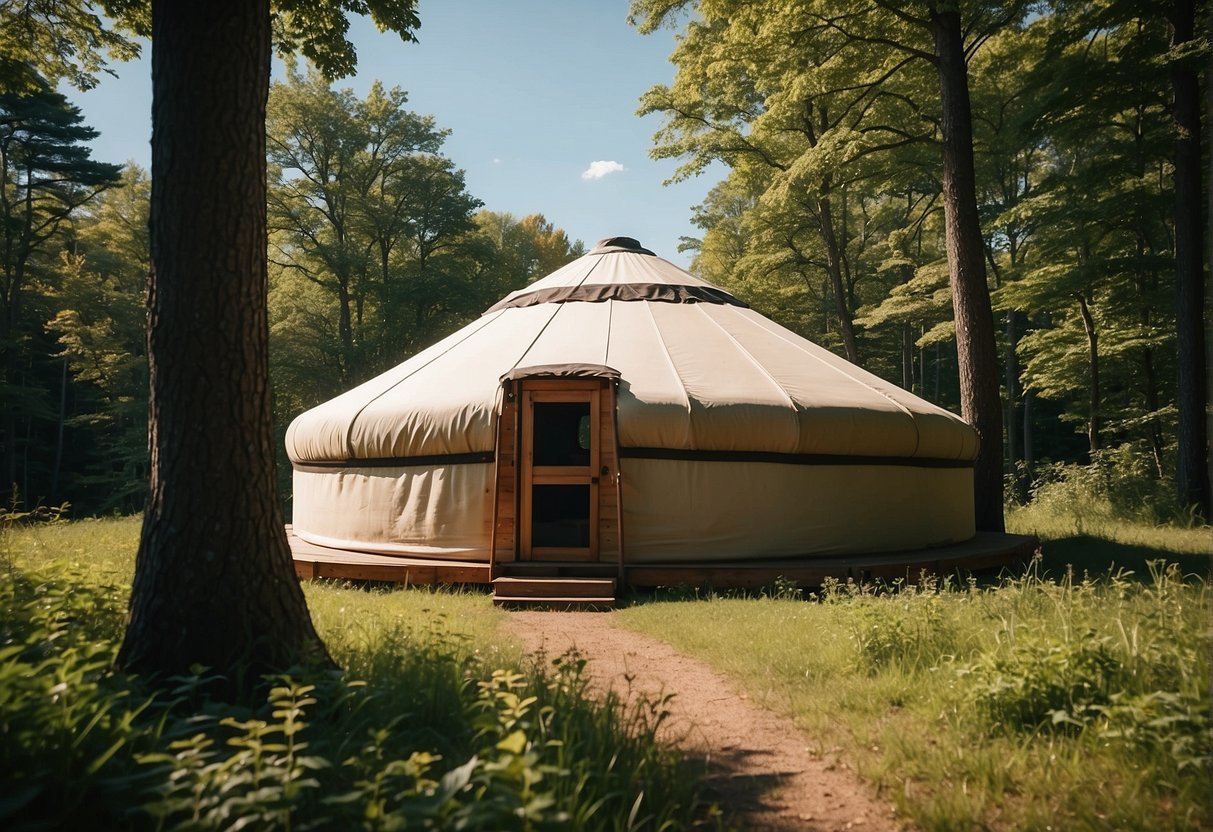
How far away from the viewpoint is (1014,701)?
224 cm

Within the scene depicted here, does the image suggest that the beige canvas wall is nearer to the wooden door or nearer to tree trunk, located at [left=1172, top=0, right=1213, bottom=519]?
the wooden door

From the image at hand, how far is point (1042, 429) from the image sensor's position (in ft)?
64.5

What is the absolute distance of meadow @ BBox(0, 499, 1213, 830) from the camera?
4.89 ft

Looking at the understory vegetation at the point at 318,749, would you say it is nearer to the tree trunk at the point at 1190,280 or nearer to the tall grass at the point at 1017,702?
the tall grass at the point at 1017,702

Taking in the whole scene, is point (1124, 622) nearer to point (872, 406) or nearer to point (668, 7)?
point (872, 406)

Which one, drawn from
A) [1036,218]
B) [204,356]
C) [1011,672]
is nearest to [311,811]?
[204,356]

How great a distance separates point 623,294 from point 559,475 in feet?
8.22

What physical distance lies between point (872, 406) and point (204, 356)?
4800mm

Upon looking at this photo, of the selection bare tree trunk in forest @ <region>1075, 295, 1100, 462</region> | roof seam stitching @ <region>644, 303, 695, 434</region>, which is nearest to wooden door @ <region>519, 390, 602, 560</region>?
roof seam stitching @ <region>644, 303, 695, 434</region>

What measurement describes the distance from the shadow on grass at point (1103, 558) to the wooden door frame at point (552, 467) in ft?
10.9

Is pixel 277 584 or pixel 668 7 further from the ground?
pixel 668 7

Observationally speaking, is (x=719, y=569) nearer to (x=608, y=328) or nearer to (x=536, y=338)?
(x=608, y=328)

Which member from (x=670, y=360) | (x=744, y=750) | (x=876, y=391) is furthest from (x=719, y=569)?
(x=744, y=750)

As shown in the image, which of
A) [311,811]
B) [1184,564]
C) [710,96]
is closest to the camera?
[311,811]
